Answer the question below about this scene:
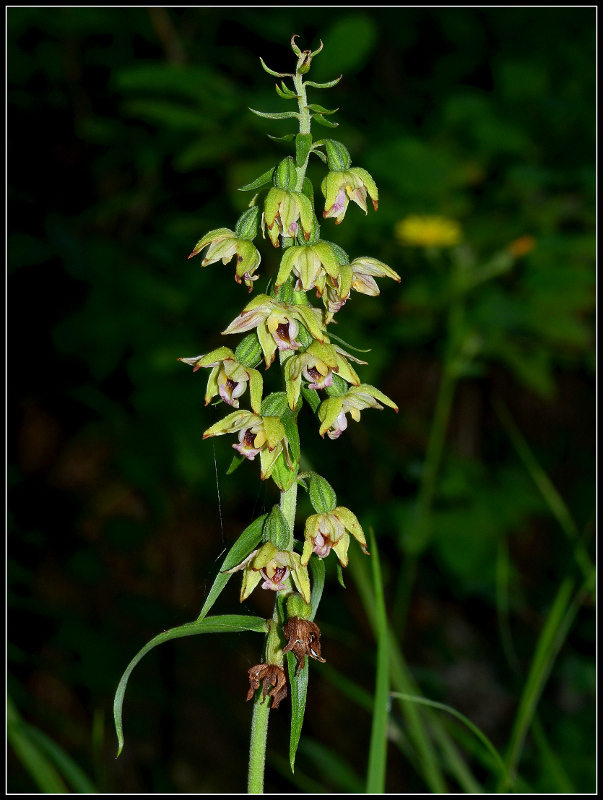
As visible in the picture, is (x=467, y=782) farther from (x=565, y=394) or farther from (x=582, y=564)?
(x=565, y=394)

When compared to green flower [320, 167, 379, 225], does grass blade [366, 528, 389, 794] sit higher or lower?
lower

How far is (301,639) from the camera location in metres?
0.93

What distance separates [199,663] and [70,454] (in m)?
1.47

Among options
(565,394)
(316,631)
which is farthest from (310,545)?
(565,394)

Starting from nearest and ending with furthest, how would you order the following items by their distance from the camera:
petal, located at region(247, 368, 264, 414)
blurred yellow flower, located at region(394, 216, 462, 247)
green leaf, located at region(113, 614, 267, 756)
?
1. green leaf, located at region(113, 614, 267, 756)
2. petal, located at region(247, 368, 264, 414)
3. blurred yellow flower, located at region(394, 216, 462, 247)

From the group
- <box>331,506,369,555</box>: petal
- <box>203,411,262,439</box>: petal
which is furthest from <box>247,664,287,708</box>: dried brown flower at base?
<box>203,411,262,439</box>: petal

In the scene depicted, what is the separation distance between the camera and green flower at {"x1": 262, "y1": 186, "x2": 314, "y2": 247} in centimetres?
95

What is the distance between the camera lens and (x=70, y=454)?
14.0ft

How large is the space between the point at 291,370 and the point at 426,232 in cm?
177

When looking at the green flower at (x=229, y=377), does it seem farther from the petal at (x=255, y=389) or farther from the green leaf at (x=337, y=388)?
the green leaf at (x=337, y=388)

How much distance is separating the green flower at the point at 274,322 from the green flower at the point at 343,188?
154 millimetres

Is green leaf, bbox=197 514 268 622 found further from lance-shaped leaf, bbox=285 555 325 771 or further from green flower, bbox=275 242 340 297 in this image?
green flower, bbox=275 242 340 297

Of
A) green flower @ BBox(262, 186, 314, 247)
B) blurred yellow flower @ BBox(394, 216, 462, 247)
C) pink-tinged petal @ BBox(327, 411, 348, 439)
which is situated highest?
blurred yellow flower @ BBox(394, 216, 462, 247)

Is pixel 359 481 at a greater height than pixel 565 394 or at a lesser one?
lesser
